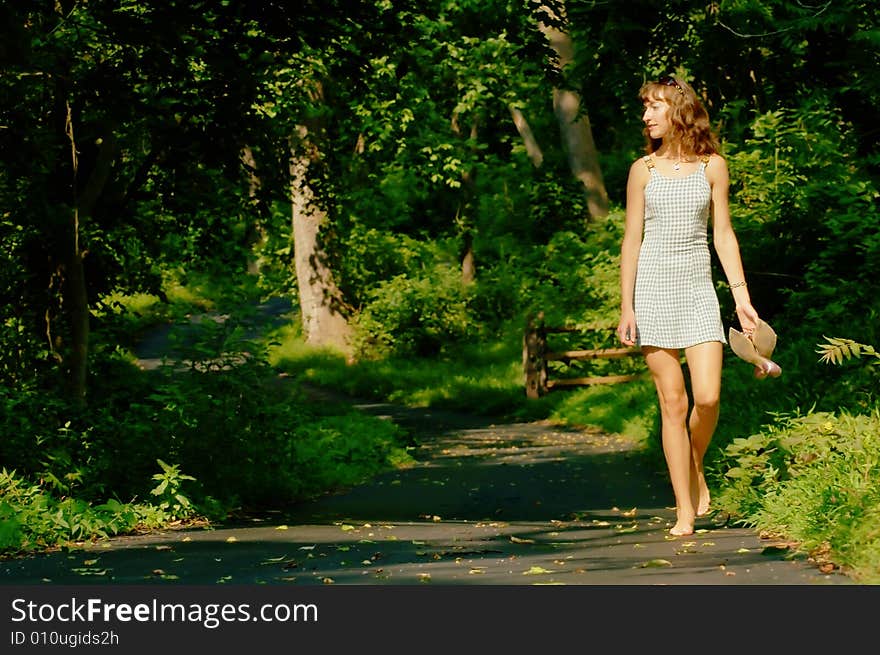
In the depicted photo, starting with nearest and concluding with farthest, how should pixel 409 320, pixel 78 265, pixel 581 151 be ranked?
pixel 78 265 → pixel 581 151 → pixel 409 320

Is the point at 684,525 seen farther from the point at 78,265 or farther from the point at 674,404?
the point at 78,265

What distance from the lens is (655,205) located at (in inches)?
281

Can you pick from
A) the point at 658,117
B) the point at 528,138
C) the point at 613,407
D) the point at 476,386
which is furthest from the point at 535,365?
the point at 658,117

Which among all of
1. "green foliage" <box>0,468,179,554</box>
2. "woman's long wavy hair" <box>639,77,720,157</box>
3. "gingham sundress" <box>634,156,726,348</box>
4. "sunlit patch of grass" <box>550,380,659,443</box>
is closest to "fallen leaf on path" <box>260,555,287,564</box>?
"green foliage" <box>0,468,179,554</box>

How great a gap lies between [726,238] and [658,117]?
741mm

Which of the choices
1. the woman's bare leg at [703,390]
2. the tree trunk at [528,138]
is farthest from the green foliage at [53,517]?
the tree trunk at [528,138]

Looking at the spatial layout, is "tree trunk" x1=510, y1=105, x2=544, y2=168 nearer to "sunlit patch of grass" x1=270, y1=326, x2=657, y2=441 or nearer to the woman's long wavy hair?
"sunlit patch of grass" x1=270, y1=326, x2=657, y2=441

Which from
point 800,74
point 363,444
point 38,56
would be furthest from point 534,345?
point 38,56

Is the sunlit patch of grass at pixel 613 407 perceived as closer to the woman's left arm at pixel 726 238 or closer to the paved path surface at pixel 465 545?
the paved path surface at pixel 465 545

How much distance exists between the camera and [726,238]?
719 cm

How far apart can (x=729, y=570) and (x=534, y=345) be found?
59.6 feet

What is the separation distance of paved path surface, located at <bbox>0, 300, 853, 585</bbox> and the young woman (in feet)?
3.19

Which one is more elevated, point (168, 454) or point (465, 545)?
point (168, 454)

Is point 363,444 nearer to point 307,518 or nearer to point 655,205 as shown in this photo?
point 307,518
